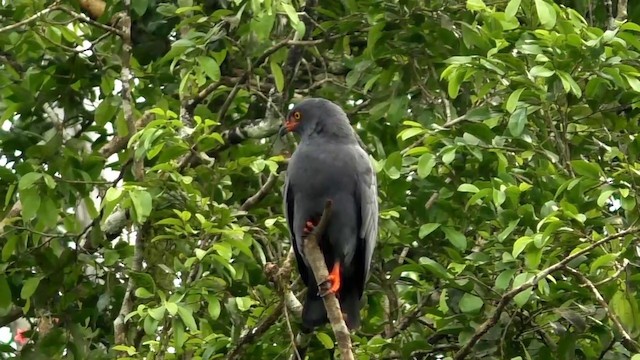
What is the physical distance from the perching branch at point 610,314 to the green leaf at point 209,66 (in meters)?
1.90

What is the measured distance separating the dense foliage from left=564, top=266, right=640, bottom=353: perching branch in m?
0.02

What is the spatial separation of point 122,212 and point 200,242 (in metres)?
0.97

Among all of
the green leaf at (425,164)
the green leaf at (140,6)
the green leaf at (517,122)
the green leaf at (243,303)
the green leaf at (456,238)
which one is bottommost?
the green leaf at (243,303)

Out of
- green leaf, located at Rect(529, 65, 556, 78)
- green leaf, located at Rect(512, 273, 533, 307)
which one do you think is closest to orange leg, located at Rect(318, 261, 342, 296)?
green leaf, located at Rect(512, 273, 533, 307)

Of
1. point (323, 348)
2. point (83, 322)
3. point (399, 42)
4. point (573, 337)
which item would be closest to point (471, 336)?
point (573, 337)

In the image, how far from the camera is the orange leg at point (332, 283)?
4594 mm

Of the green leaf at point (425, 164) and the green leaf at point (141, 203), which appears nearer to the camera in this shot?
the green leaf at point (141, 203)

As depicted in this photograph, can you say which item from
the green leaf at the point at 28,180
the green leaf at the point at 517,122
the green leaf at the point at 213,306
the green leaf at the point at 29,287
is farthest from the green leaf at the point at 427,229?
the green leaf at the point at 29,287

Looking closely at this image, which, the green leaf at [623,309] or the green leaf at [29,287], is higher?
the green leaf at [623,309]

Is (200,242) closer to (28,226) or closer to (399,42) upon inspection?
(28,226)

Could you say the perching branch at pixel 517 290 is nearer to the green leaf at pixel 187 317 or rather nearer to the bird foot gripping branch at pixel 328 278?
the bird foot gripping branch at pixel 328 278

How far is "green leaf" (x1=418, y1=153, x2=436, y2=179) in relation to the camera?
4.98m

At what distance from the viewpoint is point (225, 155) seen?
642 centimetres

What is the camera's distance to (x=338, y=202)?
17.9 feet
